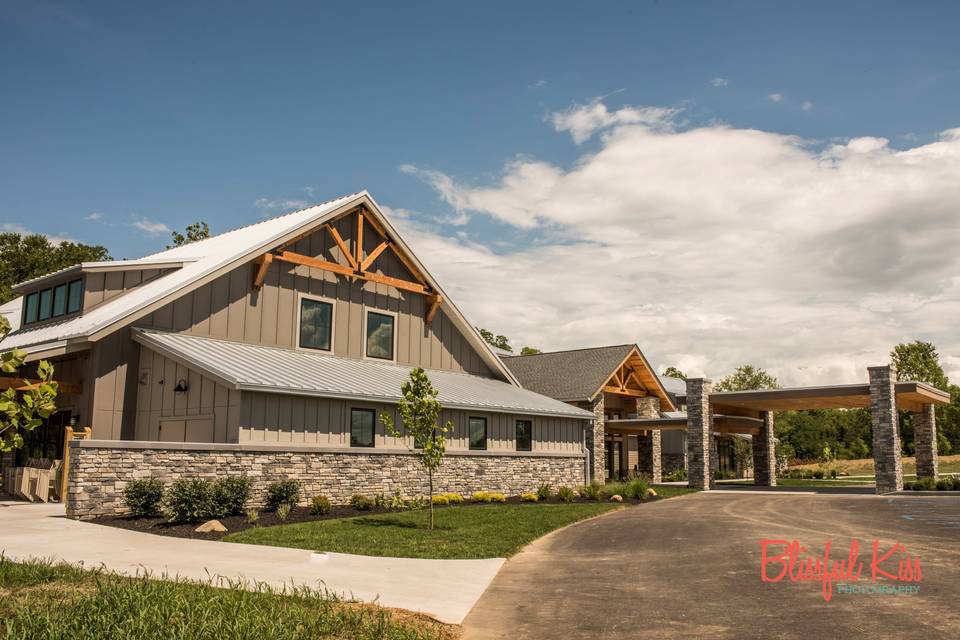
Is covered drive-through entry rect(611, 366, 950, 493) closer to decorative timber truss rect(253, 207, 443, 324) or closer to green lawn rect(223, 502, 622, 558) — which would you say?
decorative timber truss rect(253, 207, 443, 324)

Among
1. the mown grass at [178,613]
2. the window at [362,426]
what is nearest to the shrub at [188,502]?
the window at [362,426]

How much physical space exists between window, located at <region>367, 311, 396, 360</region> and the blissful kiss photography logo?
16.8 meters

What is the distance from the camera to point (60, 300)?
81.5 ft

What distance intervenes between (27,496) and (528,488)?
15901 millimetres

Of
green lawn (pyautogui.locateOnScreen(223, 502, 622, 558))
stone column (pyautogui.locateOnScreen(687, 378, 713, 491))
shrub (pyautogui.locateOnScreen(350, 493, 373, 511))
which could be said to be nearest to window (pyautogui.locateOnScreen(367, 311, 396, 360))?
shrub (pyautogui.locateOnScreen(350, 493, 373, 511))

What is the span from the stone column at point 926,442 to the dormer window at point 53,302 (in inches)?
1351

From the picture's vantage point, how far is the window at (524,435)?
92.7ft

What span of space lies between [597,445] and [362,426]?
16.5m

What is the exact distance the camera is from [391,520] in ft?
57.2

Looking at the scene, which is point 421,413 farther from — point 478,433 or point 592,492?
point 592,492

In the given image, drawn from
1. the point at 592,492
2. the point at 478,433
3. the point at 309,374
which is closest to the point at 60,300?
the point at 309,374

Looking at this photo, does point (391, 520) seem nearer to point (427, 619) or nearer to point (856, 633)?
point (427, 619)

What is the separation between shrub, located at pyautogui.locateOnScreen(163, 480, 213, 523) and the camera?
15719 mm

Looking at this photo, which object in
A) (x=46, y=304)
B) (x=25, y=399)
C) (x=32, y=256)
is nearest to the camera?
(x=25, y=399)
